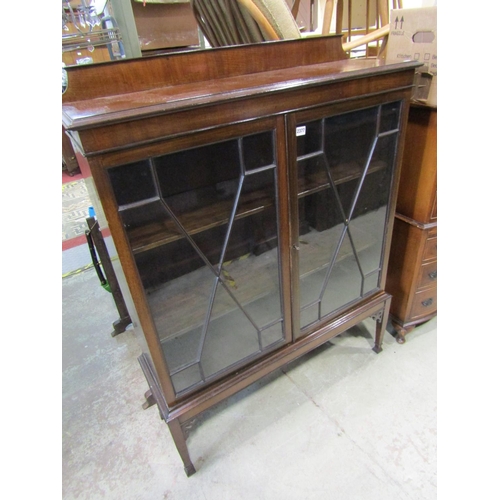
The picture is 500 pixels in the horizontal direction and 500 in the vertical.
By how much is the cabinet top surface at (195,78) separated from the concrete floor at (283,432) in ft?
3.48

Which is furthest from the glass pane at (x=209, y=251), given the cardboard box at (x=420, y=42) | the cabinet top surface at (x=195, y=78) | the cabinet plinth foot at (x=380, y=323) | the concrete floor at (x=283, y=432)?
the cardboard box at (x=420, y=42)

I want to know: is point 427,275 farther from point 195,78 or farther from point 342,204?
point 195,78

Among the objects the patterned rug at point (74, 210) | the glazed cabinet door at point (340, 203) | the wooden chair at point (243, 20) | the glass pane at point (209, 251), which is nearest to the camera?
the glass pane at point (209, 251)

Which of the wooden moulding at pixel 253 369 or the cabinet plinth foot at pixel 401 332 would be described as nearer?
the wooden moulding at pixel 253 369

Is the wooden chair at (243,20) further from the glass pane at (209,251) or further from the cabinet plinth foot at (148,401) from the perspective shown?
the cabinet plinth foot at (148,401)

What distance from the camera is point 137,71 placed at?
78 cm

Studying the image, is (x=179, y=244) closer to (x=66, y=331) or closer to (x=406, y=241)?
(x=406, y=241)

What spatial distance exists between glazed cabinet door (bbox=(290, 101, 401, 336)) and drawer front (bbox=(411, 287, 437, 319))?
0.82 feet

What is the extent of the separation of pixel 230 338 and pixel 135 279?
1.29 ft

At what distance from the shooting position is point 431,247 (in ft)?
4.07

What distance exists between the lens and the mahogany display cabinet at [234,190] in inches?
25.6

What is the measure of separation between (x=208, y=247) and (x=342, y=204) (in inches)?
17.7

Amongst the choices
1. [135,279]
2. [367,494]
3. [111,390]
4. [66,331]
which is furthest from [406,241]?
[66,331]

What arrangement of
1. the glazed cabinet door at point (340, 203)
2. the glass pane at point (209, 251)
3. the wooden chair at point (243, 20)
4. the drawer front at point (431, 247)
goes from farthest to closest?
1. the drawer front at point (431, 247)
2. the wooden chair at point (243, 20)
3. the glazed cabinet door at point (340, 203)
4. the glass pane at point (209, 251)
